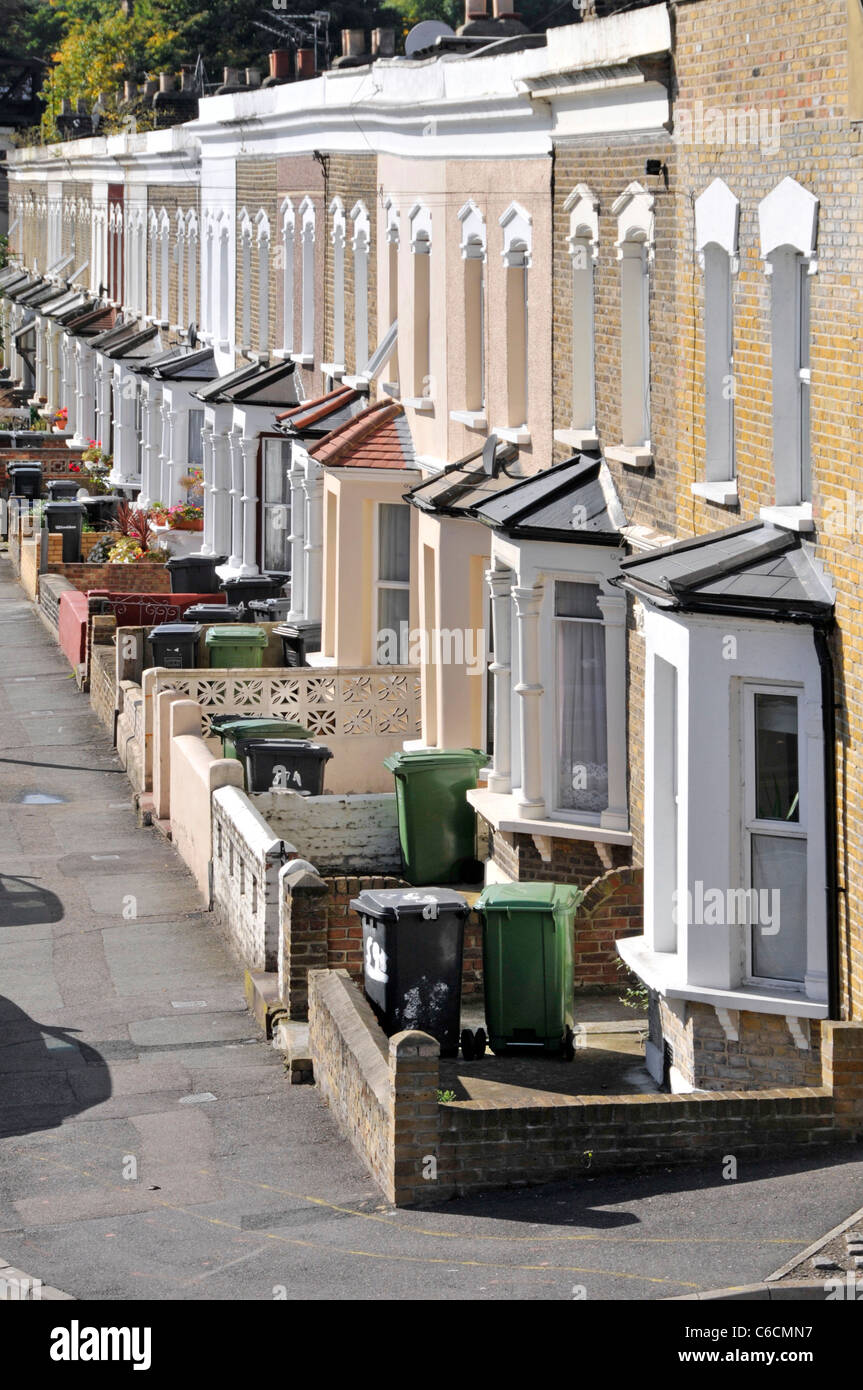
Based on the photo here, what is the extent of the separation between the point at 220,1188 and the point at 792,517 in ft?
15.3

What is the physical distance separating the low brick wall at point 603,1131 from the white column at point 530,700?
503 cm

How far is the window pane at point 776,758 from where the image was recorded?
1187 centimetres

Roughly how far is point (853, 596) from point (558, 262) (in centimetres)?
624

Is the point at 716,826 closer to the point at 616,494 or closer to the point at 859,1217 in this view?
the point at 859,1217

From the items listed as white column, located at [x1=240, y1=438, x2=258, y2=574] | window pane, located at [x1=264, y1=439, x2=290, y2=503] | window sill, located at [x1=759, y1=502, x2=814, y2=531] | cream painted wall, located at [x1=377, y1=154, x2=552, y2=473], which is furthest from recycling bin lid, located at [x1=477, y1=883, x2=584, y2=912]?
white column, located at [x1=240, y1=438, x2=258, y2=574]

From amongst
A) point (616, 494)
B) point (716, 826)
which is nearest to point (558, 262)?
point (616, 494)

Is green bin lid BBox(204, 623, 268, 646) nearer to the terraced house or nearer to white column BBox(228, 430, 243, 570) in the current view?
the terraced house

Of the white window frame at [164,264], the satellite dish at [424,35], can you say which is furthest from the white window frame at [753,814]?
the white window frame at [164,264]

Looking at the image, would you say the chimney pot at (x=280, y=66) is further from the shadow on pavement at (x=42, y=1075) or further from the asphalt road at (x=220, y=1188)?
the shadow on pavement at (x=42, y=1075)

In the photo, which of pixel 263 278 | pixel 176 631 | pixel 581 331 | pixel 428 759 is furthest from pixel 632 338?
pixel 263 278

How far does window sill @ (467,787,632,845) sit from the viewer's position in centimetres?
1552

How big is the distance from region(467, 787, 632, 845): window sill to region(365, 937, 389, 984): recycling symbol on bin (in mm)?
2411

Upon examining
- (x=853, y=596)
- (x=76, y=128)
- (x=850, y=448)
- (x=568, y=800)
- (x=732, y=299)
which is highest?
(x=76, y=128)

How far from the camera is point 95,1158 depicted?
40.2 feet
